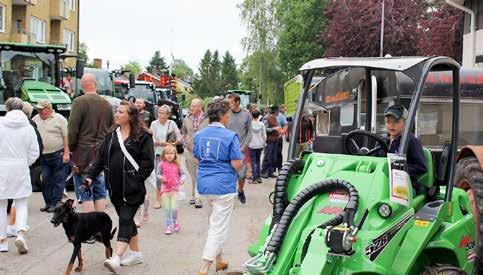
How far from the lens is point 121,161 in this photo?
264 inches

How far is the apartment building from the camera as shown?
34.3 m

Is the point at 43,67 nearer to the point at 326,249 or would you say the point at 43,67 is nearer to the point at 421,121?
the point at 421,121

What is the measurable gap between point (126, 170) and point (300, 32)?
47495mm

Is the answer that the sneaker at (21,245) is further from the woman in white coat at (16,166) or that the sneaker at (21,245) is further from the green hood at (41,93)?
the green hood at (41,93)

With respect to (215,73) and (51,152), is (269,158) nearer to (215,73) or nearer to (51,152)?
(51,152)

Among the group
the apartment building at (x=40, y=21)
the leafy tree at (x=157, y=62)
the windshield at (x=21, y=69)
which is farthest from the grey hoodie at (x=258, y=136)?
the leafy tree at (x=157, y=62)

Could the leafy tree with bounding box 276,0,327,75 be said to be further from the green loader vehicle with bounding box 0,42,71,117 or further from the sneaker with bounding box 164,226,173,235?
the sneaker with bounding box 164,226,173,235

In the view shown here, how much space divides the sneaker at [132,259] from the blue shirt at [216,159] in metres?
1.28

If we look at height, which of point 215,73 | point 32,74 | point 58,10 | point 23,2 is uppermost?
point 215,73

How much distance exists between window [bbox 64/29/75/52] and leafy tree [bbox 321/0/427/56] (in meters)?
17.6

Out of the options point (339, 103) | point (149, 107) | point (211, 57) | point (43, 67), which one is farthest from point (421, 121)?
point (211, 57)

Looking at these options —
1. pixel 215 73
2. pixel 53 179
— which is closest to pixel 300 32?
pixel 53 179

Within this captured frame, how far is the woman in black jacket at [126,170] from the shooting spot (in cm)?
670

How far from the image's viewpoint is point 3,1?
33312 millimetres
